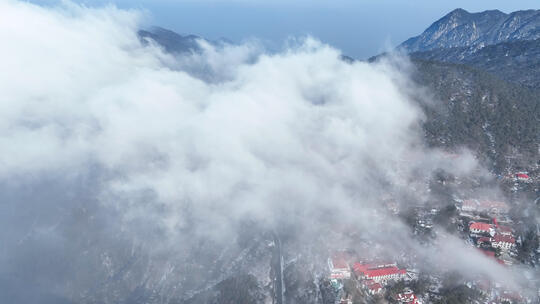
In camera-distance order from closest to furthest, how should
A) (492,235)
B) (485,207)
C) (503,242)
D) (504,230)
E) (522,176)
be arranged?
(503,242), (492,235), (504,230), (485,207), (522,176)

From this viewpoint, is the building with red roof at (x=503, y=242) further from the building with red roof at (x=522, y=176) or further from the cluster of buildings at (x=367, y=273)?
the building with red roof at (x=522, y=176)

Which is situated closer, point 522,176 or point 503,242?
point 503,242

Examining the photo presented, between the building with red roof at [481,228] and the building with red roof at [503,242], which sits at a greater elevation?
the building with red roof at [481,228]

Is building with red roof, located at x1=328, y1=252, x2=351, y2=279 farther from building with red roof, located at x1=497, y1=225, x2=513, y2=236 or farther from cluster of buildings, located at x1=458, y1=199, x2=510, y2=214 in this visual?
cluster of buildings, located at x1=458, y1=199, x2=510, y2=214

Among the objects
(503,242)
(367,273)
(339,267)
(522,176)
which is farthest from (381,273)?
(522,176)

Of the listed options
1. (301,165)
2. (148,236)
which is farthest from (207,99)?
(148,236)

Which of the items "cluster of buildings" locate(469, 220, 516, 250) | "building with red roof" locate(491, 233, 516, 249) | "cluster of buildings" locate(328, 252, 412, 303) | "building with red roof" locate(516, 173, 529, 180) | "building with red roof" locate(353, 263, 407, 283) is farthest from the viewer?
"building with red roof" locate(516, 173, 529, 180)

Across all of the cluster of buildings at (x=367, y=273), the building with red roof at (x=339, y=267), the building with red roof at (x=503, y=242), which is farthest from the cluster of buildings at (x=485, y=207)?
the building with red roof at (x=339, y=267)

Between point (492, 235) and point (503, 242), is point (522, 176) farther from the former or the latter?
point (503, 242)

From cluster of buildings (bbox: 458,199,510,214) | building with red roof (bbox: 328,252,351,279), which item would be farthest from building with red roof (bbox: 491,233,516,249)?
building with red roof (bbox: 328,252,351,279)

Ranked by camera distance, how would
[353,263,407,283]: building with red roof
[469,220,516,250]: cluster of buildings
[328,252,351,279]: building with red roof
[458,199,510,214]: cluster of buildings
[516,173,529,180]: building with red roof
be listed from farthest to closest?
[516,173,529,180]: building with red roof
[458,199,510,214]: cluster of buildings
[469,220,516,250]: cluster of buildings
[328,252,351,279]: building with red roof
[353,263,407,283]: building with red roof

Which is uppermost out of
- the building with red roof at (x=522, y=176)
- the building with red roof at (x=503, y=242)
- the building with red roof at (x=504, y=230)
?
the building with red roof at (x=522, y=176)

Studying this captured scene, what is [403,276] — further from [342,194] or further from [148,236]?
[148,236]
